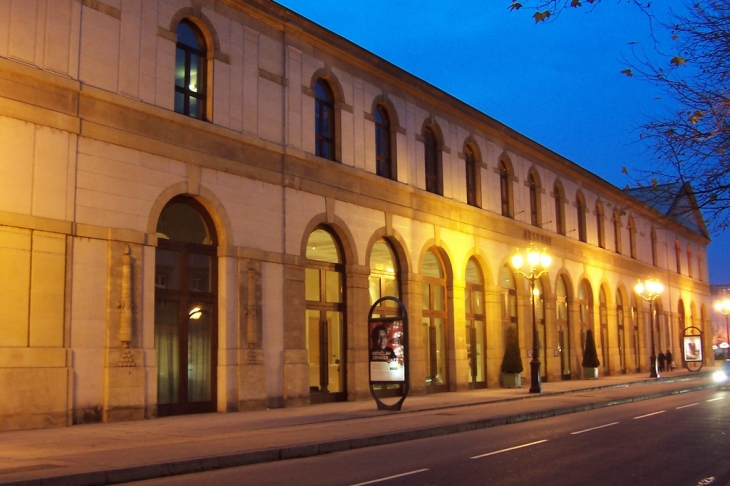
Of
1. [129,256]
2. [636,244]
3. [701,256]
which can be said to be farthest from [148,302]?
[701,256]

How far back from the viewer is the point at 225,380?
22.9 metres

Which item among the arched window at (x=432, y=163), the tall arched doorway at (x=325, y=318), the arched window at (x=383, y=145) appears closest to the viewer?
the tall arched doorway at (x=325, y=318)

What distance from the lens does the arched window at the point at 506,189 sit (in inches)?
1563

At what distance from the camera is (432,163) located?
34188 millimetres

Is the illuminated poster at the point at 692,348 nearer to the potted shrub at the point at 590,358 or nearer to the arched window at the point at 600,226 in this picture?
the arched window at the point at 600,226

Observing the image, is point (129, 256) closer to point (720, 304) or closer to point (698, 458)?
point (698, 458)

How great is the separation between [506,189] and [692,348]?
72.0ft

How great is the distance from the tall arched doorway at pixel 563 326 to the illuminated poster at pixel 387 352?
21854 millimetres

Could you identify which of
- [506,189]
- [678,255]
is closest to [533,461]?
[506,189]

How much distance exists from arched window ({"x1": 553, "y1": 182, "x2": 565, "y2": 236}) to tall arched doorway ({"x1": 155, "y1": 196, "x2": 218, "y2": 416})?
87.1ft

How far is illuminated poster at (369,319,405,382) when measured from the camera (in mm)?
23422

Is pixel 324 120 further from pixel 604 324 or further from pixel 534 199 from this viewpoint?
pixel 604 324

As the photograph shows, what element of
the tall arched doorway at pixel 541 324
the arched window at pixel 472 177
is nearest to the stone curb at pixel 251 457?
the arched window at pixel 472 177

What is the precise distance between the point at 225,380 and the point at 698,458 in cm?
1325
